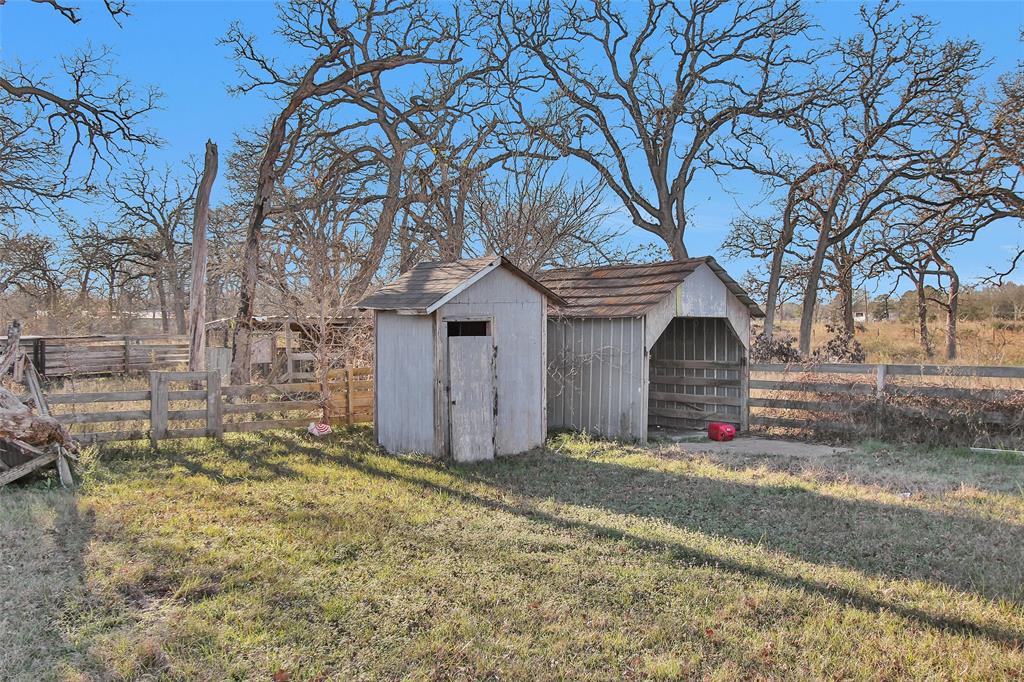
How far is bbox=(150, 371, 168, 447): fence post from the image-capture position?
387 inches

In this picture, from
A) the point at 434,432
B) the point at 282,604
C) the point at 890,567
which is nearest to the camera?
the point at 282,604

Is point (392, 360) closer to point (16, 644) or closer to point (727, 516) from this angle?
point (727, 516)

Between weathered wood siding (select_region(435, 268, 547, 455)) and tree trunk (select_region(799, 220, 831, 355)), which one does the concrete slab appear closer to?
weathered wood siding (select_region(435, 268, 547, 455))

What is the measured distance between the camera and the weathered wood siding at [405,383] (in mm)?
9414

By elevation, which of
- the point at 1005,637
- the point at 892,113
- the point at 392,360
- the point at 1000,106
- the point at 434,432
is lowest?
the point at 1005,637

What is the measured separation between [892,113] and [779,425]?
13.5 metres

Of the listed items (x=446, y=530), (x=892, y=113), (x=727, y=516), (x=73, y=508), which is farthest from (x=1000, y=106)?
(x=73, y=508)

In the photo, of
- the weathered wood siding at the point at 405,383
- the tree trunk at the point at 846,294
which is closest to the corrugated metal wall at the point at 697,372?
the weathered wood siding at the point at 405,383

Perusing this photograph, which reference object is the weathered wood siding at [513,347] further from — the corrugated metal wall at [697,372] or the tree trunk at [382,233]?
the tree trunk at [382,233]

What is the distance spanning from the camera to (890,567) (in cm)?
539

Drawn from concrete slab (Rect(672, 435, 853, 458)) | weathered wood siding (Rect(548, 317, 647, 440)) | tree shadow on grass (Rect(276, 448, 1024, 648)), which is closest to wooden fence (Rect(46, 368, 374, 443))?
weathered wood siding (Rect(548, 317, 647, 440))

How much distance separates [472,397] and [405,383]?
44.5 inches

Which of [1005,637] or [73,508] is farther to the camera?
[73,508]

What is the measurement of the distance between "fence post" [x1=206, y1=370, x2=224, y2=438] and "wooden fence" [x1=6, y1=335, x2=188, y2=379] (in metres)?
11.4
